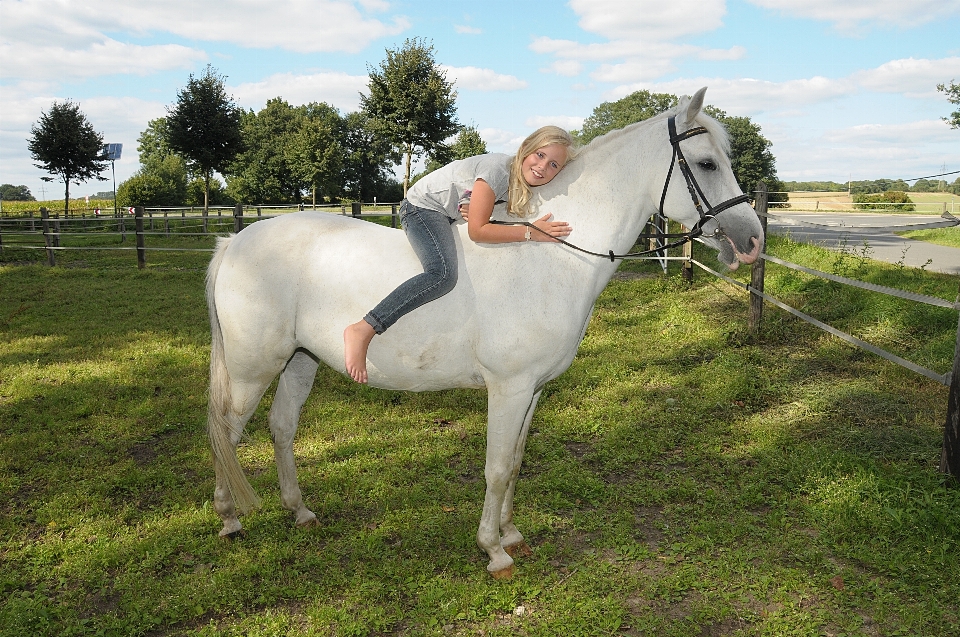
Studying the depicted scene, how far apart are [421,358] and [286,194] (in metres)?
55.8

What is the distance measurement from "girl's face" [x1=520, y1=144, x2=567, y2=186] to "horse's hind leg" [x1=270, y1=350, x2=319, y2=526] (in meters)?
1.93

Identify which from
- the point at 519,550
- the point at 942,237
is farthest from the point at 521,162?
the point at 942,237

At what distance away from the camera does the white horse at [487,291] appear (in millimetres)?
3088

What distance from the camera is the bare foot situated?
10.5 ft

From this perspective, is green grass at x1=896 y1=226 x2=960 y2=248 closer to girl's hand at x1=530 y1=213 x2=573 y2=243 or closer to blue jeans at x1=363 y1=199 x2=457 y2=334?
girl's hand at x1=530 y1=213 x2=573 y2=243

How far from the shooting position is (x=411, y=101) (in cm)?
2764

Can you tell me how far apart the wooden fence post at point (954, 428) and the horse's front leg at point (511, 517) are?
107 inches

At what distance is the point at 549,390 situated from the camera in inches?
247

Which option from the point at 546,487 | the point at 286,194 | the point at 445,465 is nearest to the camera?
the point at 546,487

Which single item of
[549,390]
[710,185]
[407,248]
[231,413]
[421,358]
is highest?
[710,185]

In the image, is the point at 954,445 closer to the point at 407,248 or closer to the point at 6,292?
the point at 407,248

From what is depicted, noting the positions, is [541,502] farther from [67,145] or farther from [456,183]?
[67,145]

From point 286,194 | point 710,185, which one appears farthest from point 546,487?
point 286,194

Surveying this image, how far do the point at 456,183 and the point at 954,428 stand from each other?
11.7 feet
